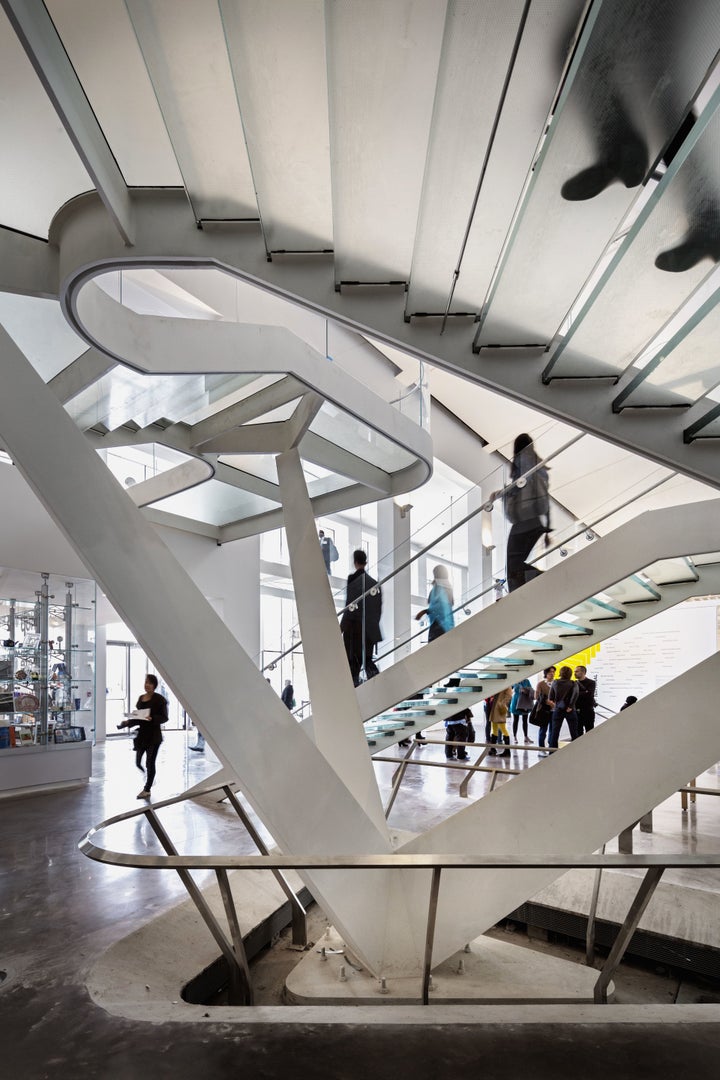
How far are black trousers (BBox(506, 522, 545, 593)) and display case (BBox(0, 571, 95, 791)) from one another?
6889mm

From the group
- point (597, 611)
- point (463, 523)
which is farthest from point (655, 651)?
point (597, 611)

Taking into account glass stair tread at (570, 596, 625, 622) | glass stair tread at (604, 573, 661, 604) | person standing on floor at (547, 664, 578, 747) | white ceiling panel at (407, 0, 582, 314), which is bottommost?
person standing on floor at (547, 664, 578, 747)

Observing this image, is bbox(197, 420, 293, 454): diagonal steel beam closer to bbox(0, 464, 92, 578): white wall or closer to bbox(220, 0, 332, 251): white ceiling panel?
bbox(220, 0, 332, 251): white ceiling panel

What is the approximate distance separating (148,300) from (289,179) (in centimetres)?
760

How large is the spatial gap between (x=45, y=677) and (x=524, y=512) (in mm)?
7208

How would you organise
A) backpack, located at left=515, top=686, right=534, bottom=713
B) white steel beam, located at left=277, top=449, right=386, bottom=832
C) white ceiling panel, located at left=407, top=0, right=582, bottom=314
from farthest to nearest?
backpack, located at left=515, top=686, right=534, bottom=713 < white steel beam, located at left=277, top=449, right=386, bottom=832 < white ceiling panel, located at left=407, top=0, right=582, bottom=314

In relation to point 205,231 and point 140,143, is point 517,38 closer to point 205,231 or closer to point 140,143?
point 205,231

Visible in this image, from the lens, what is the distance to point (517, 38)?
6.02ft

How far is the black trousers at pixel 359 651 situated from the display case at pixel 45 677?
4647 millimetres

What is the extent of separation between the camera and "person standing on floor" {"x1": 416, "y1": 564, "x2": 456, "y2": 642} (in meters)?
8.01

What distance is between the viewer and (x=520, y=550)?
6859mm

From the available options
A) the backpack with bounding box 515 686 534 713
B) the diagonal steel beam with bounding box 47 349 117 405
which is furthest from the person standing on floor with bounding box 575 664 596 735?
the diagonal steel beam with bounding box 47 349 117 405

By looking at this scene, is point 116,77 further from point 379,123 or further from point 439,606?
point 439,606

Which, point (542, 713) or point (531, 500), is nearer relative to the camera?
point (531, 500)
